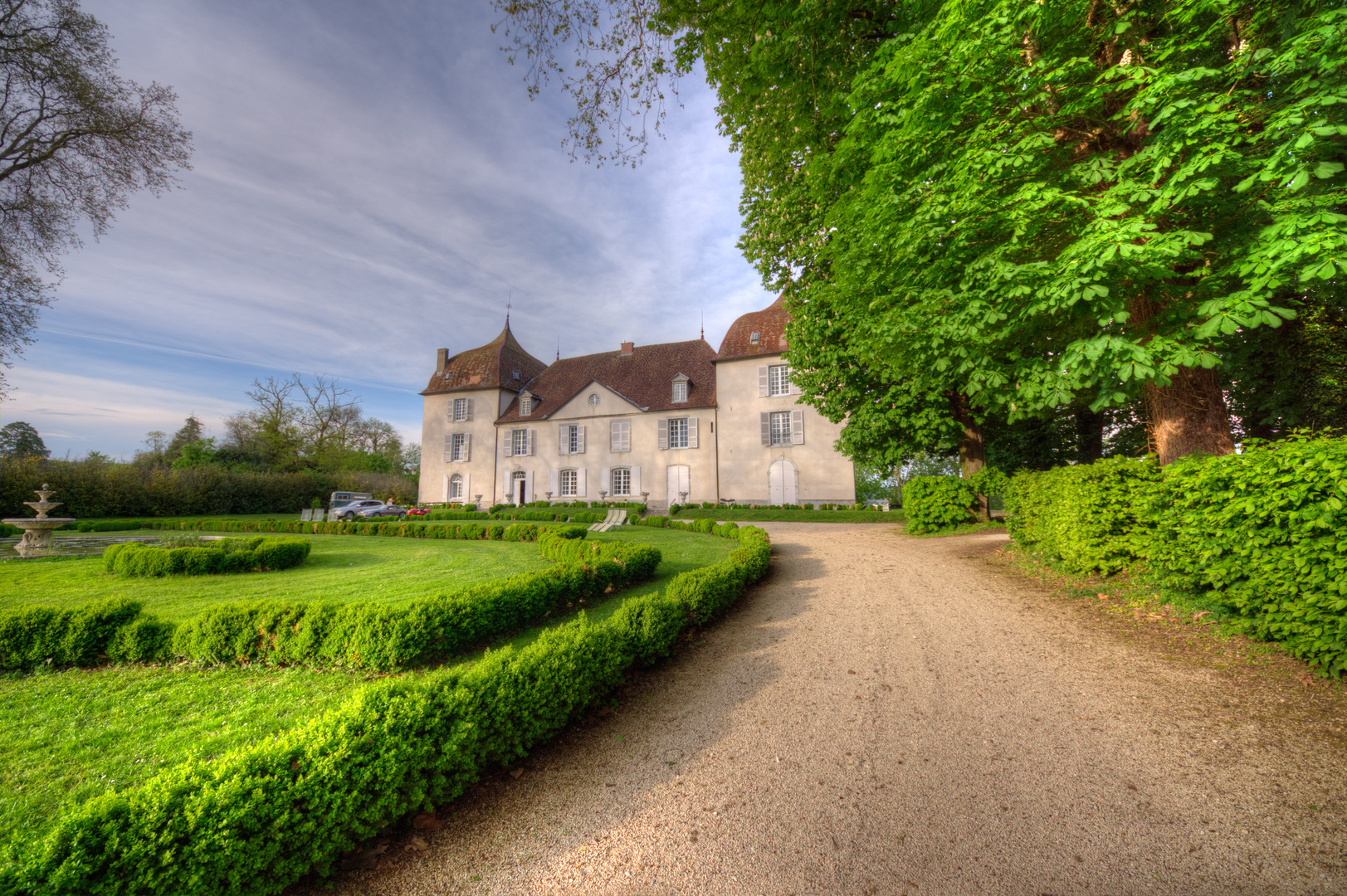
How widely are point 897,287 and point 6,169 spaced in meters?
23.3

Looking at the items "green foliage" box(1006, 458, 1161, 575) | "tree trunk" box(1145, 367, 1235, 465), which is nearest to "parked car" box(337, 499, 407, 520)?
"green foliage" box(1006, 458, 1161, 575)

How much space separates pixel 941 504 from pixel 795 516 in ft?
27.4

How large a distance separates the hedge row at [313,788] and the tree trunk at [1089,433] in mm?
16845

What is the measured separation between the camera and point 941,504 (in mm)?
12008

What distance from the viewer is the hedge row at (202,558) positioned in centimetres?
891

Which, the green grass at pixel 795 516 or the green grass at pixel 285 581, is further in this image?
the green grass at pixel 795 516

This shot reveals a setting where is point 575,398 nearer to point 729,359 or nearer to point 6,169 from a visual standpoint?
point 729,359

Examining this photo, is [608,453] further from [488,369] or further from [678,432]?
[488,369]

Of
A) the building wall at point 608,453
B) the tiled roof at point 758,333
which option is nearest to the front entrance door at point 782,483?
the building wall at point 608,453

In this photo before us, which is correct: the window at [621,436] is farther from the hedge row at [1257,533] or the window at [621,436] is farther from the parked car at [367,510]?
the hedge row at [1257,533]

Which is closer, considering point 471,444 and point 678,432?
point 678,432

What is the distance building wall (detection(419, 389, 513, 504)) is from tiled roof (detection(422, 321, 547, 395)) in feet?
1.27

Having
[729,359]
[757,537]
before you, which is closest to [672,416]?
[729,359]

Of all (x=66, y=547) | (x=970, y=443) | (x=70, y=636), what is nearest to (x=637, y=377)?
(x=970, y=443)
